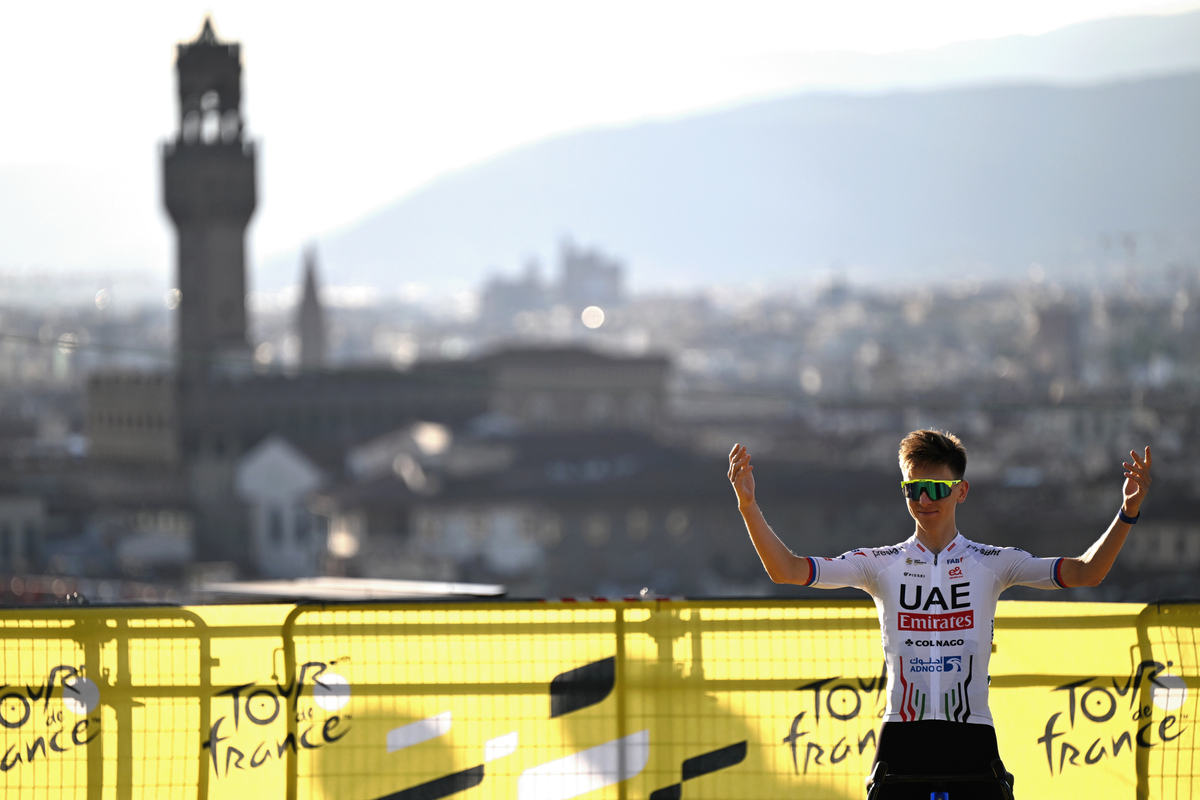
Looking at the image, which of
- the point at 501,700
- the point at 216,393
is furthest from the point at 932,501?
the point at 216,393

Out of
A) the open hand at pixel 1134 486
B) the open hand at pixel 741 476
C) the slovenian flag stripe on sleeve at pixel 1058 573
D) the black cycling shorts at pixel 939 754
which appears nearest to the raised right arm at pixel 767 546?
the open hand at pixel 741 476

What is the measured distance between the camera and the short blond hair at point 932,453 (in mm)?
3924

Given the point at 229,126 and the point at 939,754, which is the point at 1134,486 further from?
the point at 229,126

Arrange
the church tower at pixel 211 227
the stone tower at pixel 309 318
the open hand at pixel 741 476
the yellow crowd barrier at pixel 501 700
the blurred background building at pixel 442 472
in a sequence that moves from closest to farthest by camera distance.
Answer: the open hand at pixel 741 476, the yellow crowd barrier at pixel 501 700, the blurred background building at pixel 442 472, the church tower at pixel 211 227, the stone tower at pixel 309 318

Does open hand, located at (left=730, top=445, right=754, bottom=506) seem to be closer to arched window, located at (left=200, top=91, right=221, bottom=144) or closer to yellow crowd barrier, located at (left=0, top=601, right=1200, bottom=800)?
yellow crowd barrier, located at (left=0, top=601, right=1200, bottom=800)

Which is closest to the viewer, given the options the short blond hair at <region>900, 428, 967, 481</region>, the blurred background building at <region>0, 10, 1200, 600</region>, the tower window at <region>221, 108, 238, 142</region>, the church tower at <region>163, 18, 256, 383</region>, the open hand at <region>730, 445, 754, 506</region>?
the short blond hair at <region>900, 428, 967, 481</region>

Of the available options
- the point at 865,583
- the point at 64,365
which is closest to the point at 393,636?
the point at 865,583

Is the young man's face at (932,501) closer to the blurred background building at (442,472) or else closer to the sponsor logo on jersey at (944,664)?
the sponsor logo on jersey at (944,664)

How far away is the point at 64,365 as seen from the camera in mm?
175250

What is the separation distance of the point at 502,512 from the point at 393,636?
70.6 metres

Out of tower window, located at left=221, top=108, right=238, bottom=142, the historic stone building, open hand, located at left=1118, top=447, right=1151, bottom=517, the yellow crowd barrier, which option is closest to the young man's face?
open hand, located at left=1118, top=447, right=1151, bottom=517

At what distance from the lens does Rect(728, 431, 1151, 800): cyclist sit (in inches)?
155

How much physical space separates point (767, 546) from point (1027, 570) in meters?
0.64

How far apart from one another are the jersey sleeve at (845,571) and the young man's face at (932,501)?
0.17 meters
